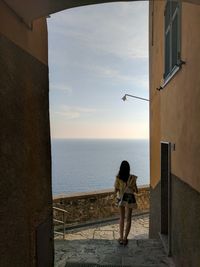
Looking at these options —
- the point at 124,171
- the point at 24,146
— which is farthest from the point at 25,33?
the point at 124,171

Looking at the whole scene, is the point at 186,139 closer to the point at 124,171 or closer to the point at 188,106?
the point at 188,106

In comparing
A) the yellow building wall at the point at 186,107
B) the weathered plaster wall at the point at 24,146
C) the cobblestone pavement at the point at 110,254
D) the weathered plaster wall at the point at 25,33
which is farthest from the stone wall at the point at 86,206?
the weathered plaster wall at the point at 25,33

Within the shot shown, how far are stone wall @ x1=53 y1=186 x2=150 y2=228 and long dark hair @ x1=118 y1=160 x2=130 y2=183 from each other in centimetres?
352

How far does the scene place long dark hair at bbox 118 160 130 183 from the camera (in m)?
7.22

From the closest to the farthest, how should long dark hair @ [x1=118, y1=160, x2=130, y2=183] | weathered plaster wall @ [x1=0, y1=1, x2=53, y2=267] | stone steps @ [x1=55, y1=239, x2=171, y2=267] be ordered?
weathered plaster wall @ [x1=0, y1=1, x2=53, y2=267] < stone steps @ [x1=55, y1=239, x2=171, y2=267] < long dark hair @ [x1=118, y1=160, x2=130, y2=183]

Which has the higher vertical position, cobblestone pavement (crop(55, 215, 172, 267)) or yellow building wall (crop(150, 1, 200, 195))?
yellow building wall (crop(150, 1, 200, 195))

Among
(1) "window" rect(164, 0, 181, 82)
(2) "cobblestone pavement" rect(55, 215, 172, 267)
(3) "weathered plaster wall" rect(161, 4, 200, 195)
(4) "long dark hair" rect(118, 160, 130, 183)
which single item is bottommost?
(2) "cobblestone pavement" rect(55, 215, 172, 267)

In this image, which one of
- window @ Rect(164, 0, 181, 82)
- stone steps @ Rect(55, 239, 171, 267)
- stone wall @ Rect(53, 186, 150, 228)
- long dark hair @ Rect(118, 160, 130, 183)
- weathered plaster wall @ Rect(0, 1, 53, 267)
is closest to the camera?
weathered plaster wall @ Rect(0, 1, 53, 267)

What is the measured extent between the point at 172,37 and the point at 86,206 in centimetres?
614

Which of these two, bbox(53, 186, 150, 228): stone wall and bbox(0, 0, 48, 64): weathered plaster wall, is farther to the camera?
bbox(53, 186, 150, 228): stone wall

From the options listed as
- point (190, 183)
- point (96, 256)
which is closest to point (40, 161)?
point (190, 183)

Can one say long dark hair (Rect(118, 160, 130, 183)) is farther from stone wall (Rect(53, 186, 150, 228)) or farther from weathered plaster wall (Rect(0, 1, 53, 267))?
stone wall (Rect(53, 186, 150, 228))

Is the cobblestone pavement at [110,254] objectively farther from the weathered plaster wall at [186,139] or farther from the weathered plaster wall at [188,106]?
the weathered plaster wall at [188,106]

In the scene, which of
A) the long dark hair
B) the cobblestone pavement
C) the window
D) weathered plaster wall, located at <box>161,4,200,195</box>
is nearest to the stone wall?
the cobblestone pavement
